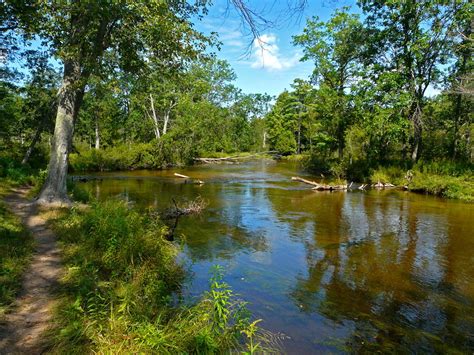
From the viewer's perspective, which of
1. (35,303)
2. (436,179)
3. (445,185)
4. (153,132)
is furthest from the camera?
(153,132)

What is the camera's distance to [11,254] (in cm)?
612

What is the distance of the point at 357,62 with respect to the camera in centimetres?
2759

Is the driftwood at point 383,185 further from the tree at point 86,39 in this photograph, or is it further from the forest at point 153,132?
the tree at point 86,39

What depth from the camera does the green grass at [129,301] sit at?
155 inches

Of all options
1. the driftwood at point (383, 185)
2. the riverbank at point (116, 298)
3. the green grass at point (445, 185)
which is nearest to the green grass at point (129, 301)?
the riverbank at point (116, 298)

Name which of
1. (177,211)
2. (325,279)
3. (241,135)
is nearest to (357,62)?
(177,211)

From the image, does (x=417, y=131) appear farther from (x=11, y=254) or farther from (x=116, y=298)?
(x=11, y=254)

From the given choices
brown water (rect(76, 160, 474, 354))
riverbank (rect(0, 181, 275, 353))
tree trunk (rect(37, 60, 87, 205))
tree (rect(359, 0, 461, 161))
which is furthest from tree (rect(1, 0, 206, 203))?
tree (rect(359, 0, 461, 161))

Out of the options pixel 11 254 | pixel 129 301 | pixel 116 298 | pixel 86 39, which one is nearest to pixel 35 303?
pixel 116 298

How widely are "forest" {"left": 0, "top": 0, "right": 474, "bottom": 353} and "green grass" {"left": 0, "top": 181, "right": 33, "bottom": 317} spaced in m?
0.03

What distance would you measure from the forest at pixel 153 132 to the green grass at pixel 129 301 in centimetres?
3

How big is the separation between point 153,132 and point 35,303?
4297cm

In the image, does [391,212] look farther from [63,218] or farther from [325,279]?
[63,218]

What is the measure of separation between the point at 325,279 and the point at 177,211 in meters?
7.40
